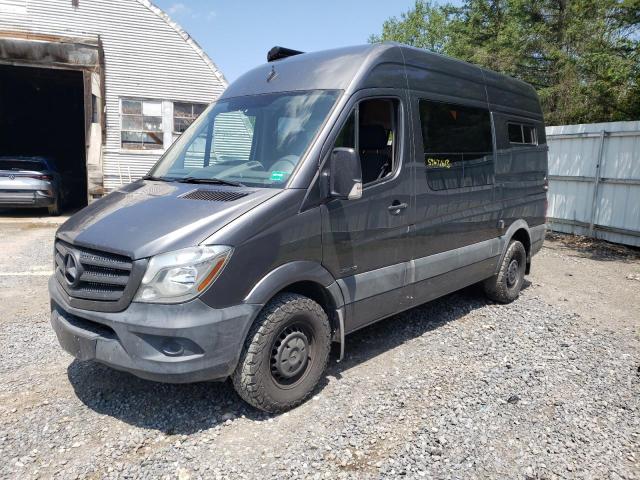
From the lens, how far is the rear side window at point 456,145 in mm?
4773

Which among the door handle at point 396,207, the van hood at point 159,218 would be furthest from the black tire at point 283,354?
the door handle at point 396,207

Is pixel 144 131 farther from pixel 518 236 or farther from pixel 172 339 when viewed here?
pixel 172 339

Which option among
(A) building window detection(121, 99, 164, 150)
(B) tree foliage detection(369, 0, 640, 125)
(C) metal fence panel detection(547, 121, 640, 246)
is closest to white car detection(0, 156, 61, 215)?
(A) building window detection(121, 99, 164, 150)

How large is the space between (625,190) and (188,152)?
9.11m

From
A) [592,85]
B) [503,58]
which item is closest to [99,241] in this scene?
[592,85]

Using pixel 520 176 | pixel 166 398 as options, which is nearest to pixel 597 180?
pixel 520 176

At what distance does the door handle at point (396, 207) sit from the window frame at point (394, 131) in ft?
0.71

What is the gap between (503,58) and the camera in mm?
17578

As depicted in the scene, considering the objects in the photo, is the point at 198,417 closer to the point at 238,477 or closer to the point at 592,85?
the point at 238,477

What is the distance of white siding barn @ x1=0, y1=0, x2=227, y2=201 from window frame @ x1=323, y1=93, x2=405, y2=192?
13545 mm

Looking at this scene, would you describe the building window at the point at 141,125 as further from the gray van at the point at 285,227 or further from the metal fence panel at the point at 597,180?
the gray van at the point at 285,227

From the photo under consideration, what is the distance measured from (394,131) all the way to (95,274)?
269 cm

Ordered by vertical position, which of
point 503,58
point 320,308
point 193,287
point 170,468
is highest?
point 503,58

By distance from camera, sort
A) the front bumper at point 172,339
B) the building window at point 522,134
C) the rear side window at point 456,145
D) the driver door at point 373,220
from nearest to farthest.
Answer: the front bumper at point 172,339 → the driver door at point 373,220 → the rear side window at point 456,145 → the building window at point 522,134
